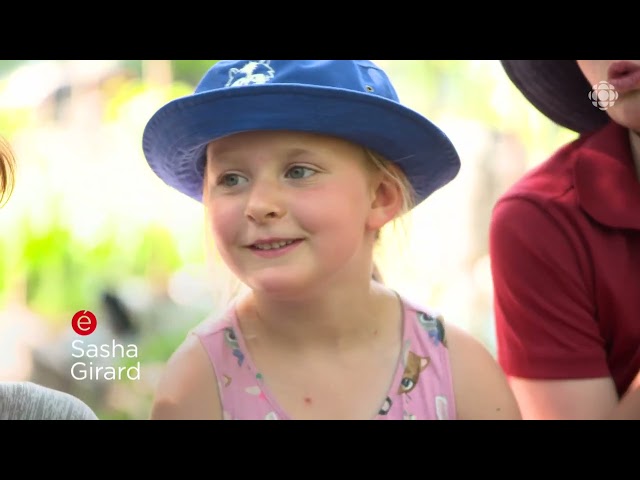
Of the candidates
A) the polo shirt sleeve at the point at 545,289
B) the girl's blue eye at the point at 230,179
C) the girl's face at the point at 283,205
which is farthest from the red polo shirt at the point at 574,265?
the girl's blue eye at the point at 230,179

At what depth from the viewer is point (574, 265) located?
1304 mm

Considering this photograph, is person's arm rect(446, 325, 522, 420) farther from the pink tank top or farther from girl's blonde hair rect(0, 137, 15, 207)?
girl's blonde hair rect(0, 137, 15, 207)

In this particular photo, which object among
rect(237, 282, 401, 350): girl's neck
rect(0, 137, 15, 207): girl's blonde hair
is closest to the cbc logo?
rect(237, 282, 401, 350): girl's neck

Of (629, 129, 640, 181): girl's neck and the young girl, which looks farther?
(629, 129, 640, 181): girl's neck

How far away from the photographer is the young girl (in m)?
1.19

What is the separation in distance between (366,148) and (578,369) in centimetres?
39

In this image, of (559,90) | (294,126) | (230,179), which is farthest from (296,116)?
(559,90)

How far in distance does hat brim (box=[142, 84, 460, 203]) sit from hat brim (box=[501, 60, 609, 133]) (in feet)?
0.45

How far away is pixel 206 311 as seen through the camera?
130 centimetres

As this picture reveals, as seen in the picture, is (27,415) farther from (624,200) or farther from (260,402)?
(624,200)

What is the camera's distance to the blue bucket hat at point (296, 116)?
1.17 metres

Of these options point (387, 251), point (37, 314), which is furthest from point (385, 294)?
point (37, 314)

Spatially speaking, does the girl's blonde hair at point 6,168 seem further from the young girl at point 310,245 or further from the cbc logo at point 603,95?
the cbc logo at point 603,95

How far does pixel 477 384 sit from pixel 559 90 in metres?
0.39
